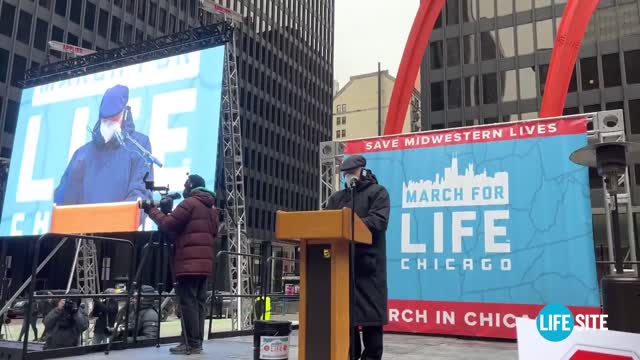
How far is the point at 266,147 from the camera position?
7281 centimetres

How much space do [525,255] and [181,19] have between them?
2155 inches

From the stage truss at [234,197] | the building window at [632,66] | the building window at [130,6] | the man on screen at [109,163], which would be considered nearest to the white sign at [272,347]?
the man on screen at [109,163]

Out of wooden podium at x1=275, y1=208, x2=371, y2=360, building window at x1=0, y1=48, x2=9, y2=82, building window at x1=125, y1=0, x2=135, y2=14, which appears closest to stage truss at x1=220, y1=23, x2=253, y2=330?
wooden podium at x1=275, y1=208, x2=371, y2=360

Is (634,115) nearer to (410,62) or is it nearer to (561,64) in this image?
(410,62)

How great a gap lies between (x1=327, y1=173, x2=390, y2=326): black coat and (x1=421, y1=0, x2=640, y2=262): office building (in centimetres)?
3480

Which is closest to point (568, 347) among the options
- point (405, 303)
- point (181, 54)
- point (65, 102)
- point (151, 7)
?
point (405, 303)

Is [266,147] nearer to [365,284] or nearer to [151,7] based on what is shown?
[151,7]

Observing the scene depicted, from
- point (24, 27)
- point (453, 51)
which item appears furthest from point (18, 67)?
point (453, 51)

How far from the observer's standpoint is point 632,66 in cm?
3941

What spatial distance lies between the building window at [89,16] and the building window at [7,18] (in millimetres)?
6639

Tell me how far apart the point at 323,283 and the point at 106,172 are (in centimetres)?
1267

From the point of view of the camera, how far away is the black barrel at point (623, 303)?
13.1 feet

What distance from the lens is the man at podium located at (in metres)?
4.57

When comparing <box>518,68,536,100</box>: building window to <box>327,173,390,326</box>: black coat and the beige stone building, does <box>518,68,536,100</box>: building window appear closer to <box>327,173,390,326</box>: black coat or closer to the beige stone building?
<box>327,173,390,326</box>: black coat
